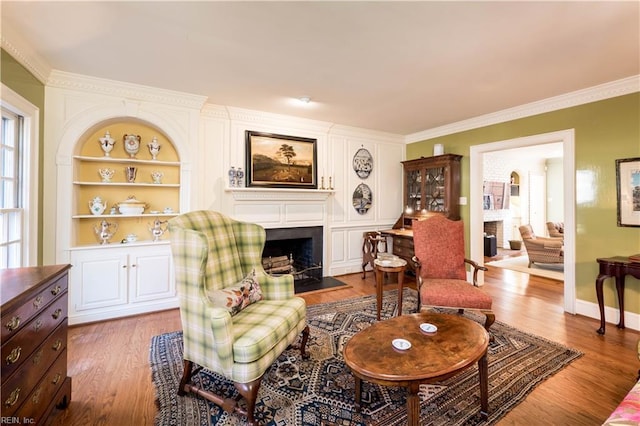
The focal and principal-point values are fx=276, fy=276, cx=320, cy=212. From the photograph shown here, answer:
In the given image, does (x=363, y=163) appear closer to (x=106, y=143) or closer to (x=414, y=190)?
(x=414, y=190)

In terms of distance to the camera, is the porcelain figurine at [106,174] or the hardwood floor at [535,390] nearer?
the hardwood floor at [535,390]

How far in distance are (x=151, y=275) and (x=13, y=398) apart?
216 centimetres

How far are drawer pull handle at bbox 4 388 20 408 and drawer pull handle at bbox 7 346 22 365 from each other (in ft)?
0.45

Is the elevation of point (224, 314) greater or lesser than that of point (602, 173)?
lesser

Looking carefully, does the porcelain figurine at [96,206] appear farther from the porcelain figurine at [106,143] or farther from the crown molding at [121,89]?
the crown molding at [121,89]

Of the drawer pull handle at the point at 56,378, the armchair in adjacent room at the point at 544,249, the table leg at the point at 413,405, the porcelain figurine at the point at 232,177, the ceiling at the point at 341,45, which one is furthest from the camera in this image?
the armchair in adjacent room at the point at 544,249

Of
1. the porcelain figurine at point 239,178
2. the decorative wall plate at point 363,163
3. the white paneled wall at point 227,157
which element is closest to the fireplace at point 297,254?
the white paneled wall at point 227,157

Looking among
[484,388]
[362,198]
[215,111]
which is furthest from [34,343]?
[362,198]

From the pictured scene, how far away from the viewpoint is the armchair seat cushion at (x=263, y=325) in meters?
1.64

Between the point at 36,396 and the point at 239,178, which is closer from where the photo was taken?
the point at 36,396

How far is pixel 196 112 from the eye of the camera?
139 inches

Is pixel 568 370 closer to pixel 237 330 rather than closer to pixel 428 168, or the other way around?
pixel 237 330

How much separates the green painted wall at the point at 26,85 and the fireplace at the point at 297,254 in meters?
2.57

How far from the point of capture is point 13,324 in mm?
1250
